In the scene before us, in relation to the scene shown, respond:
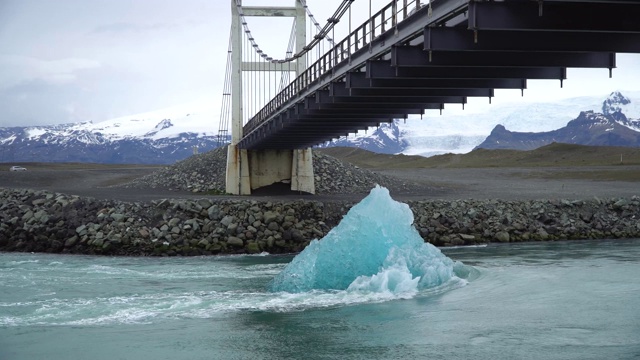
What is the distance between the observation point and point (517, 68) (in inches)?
949

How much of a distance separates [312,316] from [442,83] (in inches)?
412

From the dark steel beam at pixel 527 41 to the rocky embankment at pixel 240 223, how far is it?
14.4 meters

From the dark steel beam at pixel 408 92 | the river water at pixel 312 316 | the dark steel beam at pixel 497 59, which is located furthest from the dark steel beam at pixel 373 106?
the dark steel beam at pixel 497 59

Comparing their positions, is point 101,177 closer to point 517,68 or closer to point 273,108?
point 273,108

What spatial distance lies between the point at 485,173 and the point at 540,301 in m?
57.3

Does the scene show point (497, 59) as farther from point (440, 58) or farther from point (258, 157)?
point (258, 157)

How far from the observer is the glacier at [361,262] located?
21156 mm

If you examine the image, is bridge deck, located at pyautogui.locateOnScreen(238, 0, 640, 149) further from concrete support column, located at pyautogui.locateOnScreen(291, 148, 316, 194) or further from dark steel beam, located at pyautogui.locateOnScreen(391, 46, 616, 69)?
concrete support column, located at pyautogui.locateOnScreen(291, 148, 316, 194)

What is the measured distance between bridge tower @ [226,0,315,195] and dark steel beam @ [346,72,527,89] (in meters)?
21.8

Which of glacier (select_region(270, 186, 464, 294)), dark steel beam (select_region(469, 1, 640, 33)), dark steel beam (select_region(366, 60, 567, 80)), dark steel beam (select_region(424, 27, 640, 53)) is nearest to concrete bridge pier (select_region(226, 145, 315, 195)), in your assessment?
dark steel beam (select_region(366, 60, 567, 80))

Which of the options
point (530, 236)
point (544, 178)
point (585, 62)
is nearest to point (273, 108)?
point (530, 236)

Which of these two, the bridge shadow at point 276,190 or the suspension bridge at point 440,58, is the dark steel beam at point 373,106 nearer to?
the suspension bridge at point 440,58

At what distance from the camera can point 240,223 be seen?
34.8m

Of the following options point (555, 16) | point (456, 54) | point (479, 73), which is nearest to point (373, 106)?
point (479, 73)
